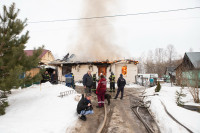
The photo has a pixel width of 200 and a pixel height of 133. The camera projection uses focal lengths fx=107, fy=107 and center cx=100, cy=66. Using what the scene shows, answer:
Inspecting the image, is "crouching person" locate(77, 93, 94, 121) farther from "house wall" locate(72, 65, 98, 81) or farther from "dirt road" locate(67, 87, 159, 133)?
"house wall" locate(72, 65, 98, 81)

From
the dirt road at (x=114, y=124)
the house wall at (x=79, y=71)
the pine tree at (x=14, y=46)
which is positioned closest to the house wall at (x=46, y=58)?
the house wall at (x=79, y=71)

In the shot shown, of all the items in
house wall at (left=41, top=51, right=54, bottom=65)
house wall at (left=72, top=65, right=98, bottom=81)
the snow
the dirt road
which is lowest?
the dirt road

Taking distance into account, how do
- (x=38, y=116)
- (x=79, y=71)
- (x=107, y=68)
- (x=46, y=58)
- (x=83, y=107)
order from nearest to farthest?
1. (x=38, y=116)
2. (x=83, y=107)
3. (x=107, y=68)
4. (x=79, y=71)
5. (x=46, y=58)

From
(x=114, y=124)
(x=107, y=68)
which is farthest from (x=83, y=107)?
(x=107, y=68)

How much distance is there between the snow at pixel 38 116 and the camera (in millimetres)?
3128

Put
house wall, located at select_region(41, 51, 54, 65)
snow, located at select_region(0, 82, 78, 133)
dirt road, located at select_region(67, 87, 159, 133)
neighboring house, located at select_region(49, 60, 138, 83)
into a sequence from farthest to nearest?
house wall, located at select_region(41, 51, 54, 65), neighboring house, located at select_region(49, 60, 138, 83), dirt road, located at select_region(67, 87, 159, 133), snow, located at select_region(0, 82, 78, 133)

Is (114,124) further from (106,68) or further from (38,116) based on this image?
(106,68)

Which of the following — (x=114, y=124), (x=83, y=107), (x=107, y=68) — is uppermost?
(x=107, y=68)

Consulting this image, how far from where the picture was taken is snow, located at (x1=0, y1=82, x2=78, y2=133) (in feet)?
10.3

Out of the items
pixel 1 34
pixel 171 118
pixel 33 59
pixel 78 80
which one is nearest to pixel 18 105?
pixel 33 59

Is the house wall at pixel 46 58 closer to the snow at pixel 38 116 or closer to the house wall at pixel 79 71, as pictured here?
the house wall at pixel 79 71

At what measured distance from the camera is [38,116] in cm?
393

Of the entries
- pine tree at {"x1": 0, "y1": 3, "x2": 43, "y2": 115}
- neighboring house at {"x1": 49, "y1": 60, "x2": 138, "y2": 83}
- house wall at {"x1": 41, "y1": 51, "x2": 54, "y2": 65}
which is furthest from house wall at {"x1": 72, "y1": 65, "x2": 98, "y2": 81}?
house wall at {"x1": 41, "y1": 51, "x2": 54, "y2": 65}

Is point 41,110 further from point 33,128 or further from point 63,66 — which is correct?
point 63,66
